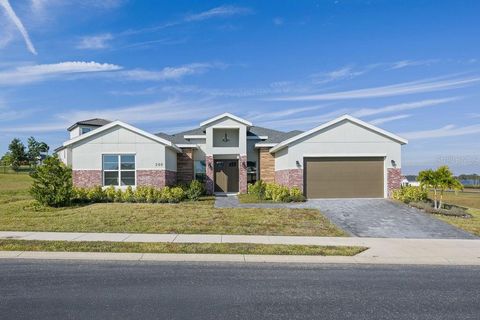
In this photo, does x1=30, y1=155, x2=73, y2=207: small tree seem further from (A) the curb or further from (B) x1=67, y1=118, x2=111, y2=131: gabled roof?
(B) x1=67, y1=118, x2=111, y2=131: gabled roof

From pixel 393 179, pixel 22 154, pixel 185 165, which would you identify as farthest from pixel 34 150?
pixel 393 179

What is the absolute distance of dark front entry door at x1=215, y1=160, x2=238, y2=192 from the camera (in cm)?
2694

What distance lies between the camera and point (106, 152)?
22766 mm

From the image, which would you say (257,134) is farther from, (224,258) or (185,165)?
(224,258)

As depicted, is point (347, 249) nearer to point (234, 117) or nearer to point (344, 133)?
point (344, 133)

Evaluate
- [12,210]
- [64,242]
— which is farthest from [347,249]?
[12,210]

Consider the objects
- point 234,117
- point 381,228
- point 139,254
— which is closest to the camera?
point 139,254

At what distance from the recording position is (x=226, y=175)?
88.6ft

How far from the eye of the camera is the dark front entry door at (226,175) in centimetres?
2694

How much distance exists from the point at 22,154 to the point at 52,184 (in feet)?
160

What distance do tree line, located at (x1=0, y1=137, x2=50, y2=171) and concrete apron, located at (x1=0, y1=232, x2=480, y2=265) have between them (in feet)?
156

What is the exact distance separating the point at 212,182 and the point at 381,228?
44.3ft

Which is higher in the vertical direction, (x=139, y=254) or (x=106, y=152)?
(x=106, y=152)

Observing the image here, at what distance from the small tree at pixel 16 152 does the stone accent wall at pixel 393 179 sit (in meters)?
53.4
